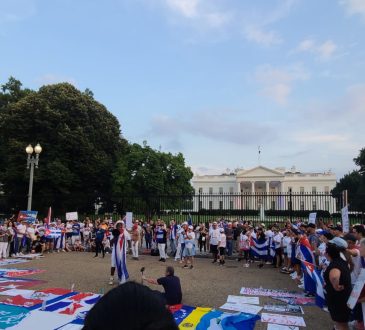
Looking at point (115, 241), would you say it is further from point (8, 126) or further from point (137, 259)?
point (8, 126)

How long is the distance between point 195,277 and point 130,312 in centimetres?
1323

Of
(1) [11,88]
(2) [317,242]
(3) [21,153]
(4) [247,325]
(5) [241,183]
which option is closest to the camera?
(4) [247,325]

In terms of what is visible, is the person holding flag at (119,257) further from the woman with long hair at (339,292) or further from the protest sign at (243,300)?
the woman with long hair at (339,292)

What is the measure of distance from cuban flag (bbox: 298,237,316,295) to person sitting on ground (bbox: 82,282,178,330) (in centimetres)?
1026

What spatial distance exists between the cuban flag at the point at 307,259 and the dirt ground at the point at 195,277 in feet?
2.86

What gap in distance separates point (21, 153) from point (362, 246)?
33177mm

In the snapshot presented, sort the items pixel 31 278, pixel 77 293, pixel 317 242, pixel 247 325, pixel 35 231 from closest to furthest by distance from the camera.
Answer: pixel 247 325
pixel 77 293
pixel 317 242
pixel 31 278
pixel 35 231

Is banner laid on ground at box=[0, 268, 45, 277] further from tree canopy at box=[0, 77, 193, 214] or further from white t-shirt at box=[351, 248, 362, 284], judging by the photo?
tree canopy at box=[0, 77, 193, 214]

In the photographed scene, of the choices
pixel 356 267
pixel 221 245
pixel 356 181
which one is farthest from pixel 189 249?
pixel 356 181

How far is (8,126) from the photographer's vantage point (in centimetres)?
3541

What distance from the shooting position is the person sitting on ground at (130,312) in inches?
48.3

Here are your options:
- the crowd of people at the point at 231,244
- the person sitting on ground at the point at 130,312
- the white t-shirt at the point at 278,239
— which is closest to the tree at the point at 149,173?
the crowd of people at the point at 231,244

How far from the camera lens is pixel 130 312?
1.25 m

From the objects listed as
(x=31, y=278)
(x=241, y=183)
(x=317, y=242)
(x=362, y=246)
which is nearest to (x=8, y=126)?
(x=31, y=278)
